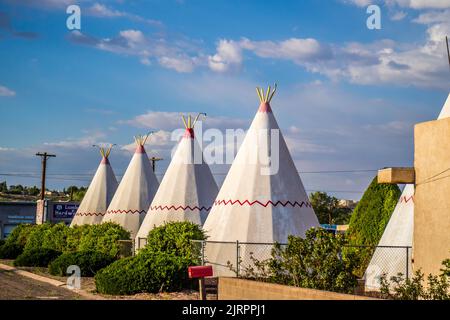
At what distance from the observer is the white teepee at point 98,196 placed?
34906mm

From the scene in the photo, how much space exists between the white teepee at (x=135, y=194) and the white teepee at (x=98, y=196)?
3.42 meters

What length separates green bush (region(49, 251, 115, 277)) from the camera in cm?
2066

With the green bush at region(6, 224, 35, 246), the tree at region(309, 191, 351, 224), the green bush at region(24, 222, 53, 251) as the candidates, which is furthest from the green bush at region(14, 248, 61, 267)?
the tree at region(309, 191, 351, 224)

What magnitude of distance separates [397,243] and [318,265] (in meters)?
5.33

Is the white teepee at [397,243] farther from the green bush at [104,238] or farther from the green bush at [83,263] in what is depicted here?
the green bush at [104,238]

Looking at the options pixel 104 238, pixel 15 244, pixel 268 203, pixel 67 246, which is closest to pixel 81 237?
pixel 67 246

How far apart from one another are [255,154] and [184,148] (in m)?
5.90

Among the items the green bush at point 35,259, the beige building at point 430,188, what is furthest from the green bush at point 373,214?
the green bush at point 35,259

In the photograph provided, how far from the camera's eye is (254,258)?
19.0m

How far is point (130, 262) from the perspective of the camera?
54.6 ft

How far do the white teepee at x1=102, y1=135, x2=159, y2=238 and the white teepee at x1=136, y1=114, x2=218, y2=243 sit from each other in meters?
4.47
